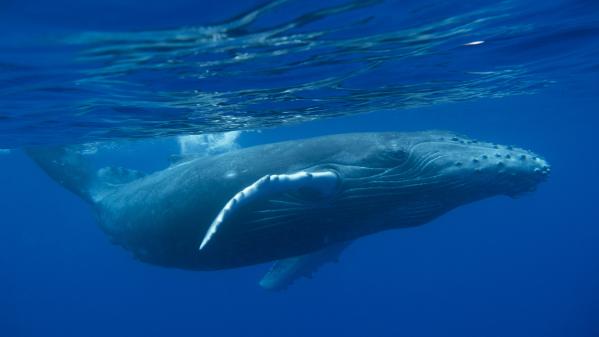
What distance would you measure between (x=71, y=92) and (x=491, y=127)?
49.7 meters

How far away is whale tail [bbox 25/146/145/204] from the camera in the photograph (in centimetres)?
1348

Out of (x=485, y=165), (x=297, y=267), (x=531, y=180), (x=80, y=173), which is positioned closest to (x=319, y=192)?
(x=485, y=165)

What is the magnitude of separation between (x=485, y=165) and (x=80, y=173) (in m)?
11.3

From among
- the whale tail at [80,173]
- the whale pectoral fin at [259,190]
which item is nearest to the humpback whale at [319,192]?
the whale pectoral fin at [259,190]

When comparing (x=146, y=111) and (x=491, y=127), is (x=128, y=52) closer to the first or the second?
(x=146, y=111)

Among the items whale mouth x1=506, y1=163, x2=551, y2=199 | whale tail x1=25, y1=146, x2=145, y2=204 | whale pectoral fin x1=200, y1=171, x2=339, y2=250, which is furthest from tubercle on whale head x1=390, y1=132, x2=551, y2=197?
whale tail x1=25, y1=146, x2=145, y2=204

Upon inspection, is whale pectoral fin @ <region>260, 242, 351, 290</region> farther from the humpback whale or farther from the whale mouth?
the whale mouth

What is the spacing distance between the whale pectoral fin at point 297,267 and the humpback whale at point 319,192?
22mm

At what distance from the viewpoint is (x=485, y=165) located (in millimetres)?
7832

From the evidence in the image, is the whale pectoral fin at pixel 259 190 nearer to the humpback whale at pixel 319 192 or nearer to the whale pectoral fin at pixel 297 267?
the humpback whale at pixel 319 192

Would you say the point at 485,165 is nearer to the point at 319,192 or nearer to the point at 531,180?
the point at 531,180

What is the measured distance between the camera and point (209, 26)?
8359 millimetres

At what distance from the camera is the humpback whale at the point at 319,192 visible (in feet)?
25.8

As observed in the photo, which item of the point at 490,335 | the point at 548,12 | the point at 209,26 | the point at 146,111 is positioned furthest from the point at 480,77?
the point at 490,335
